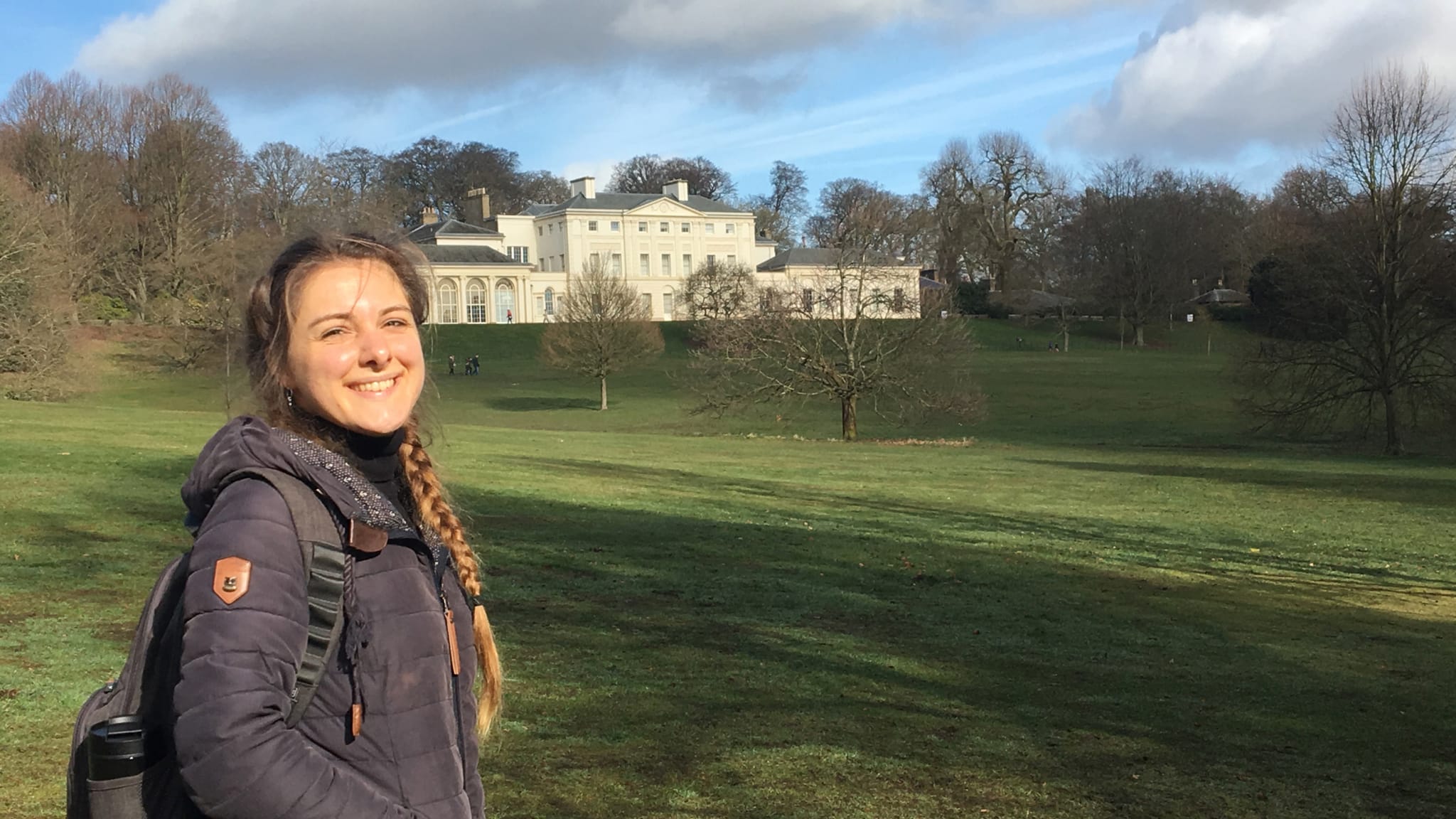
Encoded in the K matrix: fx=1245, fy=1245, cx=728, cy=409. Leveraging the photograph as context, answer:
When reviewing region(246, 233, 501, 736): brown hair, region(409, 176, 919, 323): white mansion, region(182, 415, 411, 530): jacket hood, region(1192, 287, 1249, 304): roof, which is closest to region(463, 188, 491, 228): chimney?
region(409, 176, 919, 323): white mansion

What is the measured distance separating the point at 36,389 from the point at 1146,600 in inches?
1433

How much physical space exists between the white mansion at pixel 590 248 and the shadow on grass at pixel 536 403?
135ft

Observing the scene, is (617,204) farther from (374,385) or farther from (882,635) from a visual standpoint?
(374,385)

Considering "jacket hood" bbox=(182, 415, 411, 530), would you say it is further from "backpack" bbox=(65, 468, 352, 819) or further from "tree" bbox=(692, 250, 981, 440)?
"tree" bbox=(692, 250, 981, 440)

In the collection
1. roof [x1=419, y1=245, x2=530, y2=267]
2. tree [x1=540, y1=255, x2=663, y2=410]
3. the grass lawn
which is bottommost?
the grass lawn

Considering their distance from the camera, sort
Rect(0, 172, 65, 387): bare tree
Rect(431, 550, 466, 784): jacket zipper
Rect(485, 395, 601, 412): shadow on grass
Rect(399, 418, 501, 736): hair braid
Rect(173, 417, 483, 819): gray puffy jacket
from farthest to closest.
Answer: Rect(485, 395, 601, 412): shadow on grass < Rect(0, 172, 65, 387): bare tree < Rect(399, 418, 501, 736): hair braid < Rect(431, 550, 466, 784): jacket zipper < Rect(173, 417, 483, 819): gray puffy jacket

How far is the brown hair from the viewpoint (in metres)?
2.67

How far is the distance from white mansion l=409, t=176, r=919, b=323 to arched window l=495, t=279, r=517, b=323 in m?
0.08

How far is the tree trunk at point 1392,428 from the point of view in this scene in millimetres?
40156

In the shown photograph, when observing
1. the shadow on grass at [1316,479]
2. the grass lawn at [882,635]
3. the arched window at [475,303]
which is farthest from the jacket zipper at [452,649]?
the arched window at [475,303]

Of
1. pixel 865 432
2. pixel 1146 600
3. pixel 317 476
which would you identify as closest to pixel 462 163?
pixel 865 432

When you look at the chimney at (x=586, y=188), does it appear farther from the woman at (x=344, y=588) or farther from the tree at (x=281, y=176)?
the woman at (x=344, y=588)

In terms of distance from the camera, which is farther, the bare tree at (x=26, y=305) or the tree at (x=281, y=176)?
the tree at (x=281, y=176)

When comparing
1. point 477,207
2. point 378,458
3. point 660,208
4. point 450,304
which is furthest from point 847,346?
point 477,207
